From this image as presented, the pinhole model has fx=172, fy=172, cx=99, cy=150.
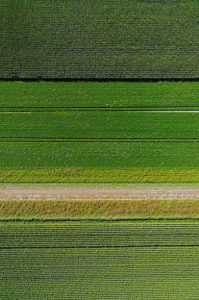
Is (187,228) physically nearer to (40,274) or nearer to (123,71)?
(40,274)

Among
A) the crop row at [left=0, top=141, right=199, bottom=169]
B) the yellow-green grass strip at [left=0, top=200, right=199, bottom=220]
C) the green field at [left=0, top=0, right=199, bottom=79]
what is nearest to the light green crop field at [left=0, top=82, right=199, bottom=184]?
the crop row at [left=0, top=141, right=199, bottom=169]

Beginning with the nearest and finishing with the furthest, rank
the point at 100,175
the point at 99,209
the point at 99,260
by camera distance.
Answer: the point at 99,260, the point at 99,209, the point at 100,175

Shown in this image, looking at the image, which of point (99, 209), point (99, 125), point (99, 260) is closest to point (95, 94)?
point (99, 125)

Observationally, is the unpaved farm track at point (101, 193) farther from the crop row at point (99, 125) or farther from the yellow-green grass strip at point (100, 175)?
the crop row at point (99, 125)

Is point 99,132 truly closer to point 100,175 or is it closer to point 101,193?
point 100,175

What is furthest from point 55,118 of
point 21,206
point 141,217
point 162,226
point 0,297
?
point 0,297

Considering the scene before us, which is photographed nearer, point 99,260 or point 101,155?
point 99,260
